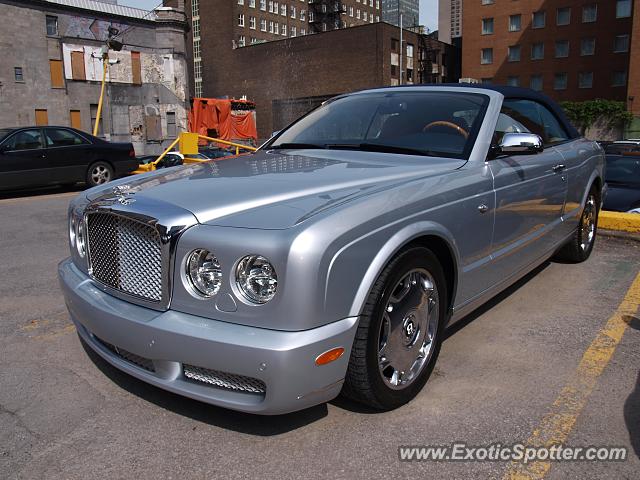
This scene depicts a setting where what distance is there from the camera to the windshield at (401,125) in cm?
362

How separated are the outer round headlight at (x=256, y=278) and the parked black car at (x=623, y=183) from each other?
7068 millimetres

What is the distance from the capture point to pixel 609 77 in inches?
2119

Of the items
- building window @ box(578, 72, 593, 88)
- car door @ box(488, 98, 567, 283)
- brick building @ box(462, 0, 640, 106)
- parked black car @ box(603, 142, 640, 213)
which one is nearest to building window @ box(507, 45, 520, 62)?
brick building @ box(462, 0, 640, 106)

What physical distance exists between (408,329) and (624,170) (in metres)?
7.98

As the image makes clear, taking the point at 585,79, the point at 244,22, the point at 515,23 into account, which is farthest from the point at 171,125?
the point at 585,79

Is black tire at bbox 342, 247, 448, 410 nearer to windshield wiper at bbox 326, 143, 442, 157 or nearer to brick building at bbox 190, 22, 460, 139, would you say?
windshield wiper at bbox 326, 143, 442, 157

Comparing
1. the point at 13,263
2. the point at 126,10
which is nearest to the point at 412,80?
the point at 126,10

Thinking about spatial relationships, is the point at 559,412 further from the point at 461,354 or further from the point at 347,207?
the point at 347,207

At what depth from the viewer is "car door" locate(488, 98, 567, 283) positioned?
3.55m

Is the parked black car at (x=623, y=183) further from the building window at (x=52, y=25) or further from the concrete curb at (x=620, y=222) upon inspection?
the building window at (x=52, y=25)

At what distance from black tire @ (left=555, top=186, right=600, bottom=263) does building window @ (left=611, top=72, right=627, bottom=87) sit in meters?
55.6

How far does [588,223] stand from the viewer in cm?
562

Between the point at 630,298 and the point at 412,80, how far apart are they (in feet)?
210

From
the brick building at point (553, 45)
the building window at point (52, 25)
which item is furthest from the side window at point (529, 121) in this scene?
the brick building at point (553, 45)
